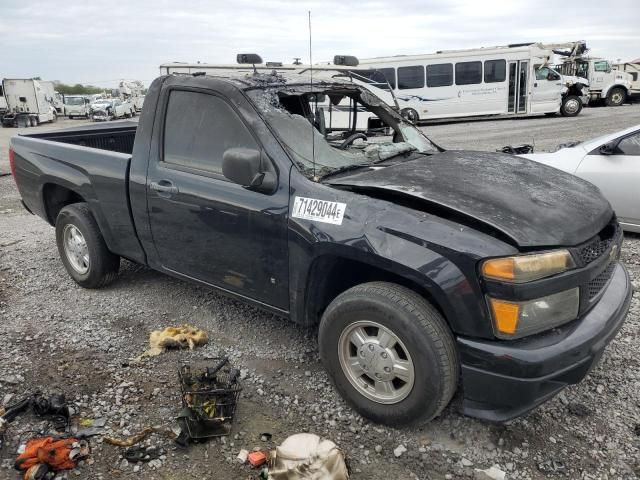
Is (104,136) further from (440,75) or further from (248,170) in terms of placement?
(440,75)

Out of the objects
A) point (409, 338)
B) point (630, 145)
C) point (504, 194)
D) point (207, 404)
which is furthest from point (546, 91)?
point (207, 404)

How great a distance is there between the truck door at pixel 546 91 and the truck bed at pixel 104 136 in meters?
20.1

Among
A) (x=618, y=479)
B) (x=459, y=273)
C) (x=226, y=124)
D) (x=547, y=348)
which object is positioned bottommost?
(x=618, y=479)

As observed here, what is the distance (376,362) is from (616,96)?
30408 millimetres

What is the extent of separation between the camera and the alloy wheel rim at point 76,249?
471cm

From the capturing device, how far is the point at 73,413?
9.93 feet

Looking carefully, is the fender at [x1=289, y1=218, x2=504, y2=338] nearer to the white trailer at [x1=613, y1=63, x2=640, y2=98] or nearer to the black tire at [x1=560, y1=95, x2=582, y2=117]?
the black tire at [x1=560, y1=95, x2=582, y2=117]

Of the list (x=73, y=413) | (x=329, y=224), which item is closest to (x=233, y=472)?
(x=73, y=413)

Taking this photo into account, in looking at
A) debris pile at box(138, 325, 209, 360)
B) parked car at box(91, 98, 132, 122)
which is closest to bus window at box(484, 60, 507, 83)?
debris pile at box(138, 325, 209, 360)

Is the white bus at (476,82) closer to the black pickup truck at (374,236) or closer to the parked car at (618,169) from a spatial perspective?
the parked car at (618,169)

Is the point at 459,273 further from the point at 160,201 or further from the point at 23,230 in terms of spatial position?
the point at 23,230

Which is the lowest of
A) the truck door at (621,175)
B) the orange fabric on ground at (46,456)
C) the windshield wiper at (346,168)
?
the orange fabric on ground at (46,456)

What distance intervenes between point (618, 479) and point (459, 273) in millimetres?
1221

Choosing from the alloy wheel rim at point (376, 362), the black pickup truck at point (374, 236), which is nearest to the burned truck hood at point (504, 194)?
the black pickup truck at point (374, 236)
